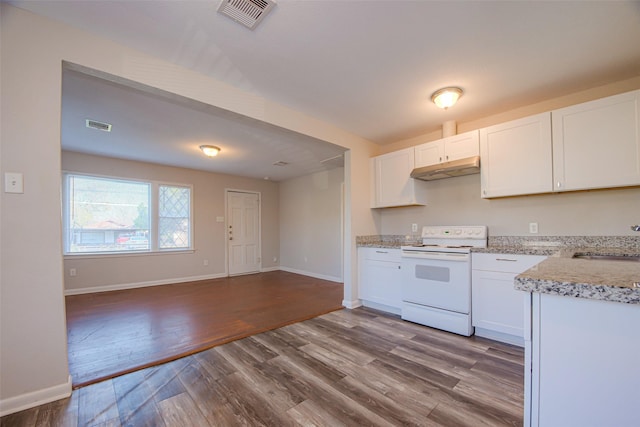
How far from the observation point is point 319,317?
11.0ft

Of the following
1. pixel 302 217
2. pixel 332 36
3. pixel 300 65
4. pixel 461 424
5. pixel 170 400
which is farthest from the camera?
pixel 302 217

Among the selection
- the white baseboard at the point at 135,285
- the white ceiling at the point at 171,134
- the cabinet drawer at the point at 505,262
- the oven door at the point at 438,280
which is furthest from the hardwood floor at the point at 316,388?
the white baseboard at the point at 135,285

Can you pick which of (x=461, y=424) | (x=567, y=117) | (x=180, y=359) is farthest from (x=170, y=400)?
(x=567, y=117)

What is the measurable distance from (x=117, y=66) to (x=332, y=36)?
158cm

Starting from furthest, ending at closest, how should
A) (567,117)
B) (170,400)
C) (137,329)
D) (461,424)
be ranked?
(137,329), (567,117), (170,400), (461,424)

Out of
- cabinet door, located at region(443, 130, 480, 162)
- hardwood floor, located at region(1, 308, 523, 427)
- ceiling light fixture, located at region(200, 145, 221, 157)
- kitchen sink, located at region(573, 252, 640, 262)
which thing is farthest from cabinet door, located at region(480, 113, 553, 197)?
ceiling light fixture, located at region(200, 145, 221, 157)

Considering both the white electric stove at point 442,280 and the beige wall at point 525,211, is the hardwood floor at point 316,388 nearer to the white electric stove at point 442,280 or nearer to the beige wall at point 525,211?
the white electric stove at point 442,280

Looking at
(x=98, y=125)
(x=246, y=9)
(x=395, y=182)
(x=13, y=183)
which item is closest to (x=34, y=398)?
(x=13, y=183)

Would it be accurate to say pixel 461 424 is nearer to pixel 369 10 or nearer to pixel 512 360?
pixel 512 360

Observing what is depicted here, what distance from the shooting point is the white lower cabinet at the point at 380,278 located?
3.40 m

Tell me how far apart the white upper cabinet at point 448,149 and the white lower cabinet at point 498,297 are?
117 centimetres

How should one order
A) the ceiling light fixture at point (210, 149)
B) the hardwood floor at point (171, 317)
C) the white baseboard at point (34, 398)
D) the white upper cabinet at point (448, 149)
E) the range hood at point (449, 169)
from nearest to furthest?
1. the white baseboard at point (34, 398)
2. the hardwood floor at point (171, 317)
3. the range hood at point (449, 169)
4. the white upper cabinet at point (448, 149)
5. the ceiling light fixture at point (210, 149)

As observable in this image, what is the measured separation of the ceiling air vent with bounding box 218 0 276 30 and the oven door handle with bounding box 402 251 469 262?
268 cm

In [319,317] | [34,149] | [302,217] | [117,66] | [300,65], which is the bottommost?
[319,317]
